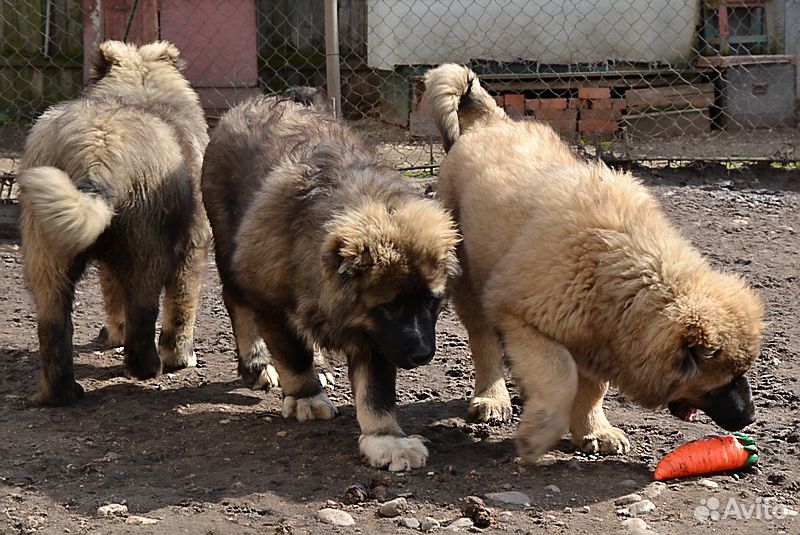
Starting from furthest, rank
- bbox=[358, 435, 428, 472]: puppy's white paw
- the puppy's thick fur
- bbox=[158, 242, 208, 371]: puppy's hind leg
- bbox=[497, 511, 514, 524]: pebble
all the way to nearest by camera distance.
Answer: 1. bbox=[158, 242, 208, 371]: puppy's hind leg
2. the puppy's thick fur
3. bbox=[358, 435, 428, 472]: puppy's white paw
4. bbox=[497, 511, 514, 524]: pebble

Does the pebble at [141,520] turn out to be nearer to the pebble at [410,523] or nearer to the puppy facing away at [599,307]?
the pebble at [410,523]

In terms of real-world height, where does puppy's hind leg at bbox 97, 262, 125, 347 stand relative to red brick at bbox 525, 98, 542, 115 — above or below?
below

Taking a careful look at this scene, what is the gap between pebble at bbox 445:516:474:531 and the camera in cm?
374

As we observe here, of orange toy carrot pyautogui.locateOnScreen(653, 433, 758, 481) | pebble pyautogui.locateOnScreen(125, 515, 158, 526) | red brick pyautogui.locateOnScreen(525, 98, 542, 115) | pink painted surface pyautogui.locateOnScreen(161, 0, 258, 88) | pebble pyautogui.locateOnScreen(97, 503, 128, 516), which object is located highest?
pink painted surface pyautogui.locateOnScreen(161, 0, 258, 88)

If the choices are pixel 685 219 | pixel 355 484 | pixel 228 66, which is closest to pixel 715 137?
pixel 685 219

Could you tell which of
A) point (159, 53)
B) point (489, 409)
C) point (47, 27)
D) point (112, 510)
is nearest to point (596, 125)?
point (159, 53)

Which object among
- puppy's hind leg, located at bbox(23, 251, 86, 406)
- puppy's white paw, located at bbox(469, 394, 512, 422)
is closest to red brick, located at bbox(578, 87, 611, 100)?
puppy's white paw, located at bbox(469, 394, 512, 422)

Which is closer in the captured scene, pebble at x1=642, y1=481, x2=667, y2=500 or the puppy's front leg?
pebble at x1=642, y1=481, x2=667, y2=500

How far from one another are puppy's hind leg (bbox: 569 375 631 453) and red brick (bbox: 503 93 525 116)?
19.9 ft

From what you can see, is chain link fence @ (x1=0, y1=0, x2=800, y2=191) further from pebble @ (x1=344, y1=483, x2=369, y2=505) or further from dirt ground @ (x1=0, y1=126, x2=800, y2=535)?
pebble @ (x1=344, y1=483, x2=369, y2=505)

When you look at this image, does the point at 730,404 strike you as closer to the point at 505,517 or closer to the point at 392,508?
the point at 505,517

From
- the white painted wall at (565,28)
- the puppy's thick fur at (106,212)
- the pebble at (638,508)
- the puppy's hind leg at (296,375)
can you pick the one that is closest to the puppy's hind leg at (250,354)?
the puppy's thick fur at (106,212)

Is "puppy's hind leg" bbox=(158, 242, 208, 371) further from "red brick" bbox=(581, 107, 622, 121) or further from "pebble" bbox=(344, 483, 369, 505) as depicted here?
"red brick" bbox=(581, 107, 622, 121)

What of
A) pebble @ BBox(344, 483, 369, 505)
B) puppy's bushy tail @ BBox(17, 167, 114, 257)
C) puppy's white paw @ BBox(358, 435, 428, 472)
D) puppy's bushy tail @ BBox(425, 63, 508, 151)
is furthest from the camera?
puppy's bushy tail @ BBox(425, 63, 508, 151)
